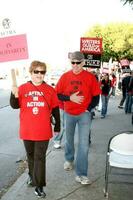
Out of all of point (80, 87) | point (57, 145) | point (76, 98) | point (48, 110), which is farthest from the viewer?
point (57, 145)

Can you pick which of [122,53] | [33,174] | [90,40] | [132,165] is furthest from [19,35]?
[122,53]

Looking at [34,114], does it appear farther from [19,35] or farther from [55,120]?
[19,35]

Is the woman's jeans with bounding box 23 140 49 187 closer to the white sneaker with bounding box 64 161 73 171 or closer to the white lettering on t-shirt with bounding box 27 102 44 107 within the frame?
the white lettering on t-shirt with bounding box 27 102 44 107

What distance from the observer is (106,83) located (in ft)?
53.0

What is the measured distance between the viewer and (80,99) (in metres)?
6.30

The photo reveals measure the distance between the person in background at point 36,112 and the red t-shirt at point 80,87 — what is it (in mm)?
771

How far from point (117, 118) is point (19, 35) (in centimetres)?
1006

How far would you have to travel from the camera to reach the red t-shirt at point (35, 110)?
5617 millimetres

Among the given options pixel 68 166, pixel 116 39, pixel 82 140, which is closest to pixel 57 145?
pixel 68 166

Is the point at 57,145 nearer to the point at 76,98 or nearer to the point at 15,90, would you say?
the point at 76,98

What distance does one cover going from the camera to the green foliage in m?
64.2

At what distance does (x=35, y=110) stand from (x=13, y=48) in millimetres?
1011

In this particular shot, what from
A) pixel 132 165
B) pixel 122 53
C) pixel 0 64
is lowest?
pixel 122 53

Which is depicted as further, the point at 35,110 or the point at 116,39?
the point at 116,39
